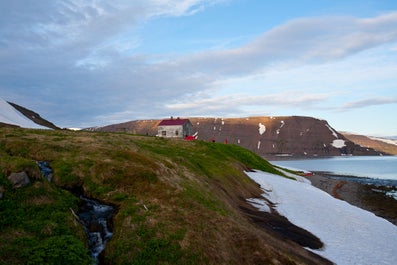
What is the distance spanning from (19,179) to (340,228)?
26.3m

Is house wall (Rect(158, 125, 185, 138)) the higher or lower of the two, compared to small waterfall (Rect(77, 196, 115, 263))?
higher

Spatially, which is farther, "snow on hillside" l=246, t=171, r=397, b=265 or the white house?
the white house

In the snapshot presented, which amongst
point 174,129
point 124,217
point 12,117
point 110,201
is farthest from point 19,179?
point 174,129

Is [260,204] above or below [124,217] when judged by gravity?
below

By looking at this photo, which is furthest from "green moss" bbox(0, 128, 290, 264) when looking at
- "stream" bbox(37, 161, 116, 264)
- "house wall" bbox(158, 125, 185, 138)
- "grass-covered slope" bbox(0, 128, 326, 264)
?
"house wall" bbox(158, 125, 185, 138)

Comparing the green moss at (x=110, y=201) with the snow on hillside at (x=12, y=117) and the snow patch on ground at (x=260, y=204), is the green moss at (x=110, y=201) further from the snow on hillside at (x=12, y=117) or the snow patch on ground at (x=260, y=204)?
the snow on hillside at (x=12, y=117)

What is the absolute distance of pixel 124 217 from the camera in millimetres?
17203

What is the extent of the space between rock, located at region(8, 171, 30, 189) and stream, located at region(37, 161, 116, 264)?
10.7ft

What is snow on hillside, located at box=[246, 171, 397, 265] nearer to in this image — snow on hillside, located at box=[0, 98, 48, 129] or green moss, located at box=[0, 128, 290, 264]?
green moss, located at box=[0, 128, 290, 264]

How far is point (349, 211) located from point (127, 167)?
27.0 meters

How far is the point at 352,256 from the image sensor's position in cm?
2206

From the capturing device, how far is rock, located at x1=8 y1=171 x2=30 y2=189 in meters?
16.6

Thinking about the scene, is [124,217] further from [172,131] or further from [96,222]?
[172,131]

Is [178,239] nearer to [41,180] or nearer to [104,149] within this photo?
[41,180]
